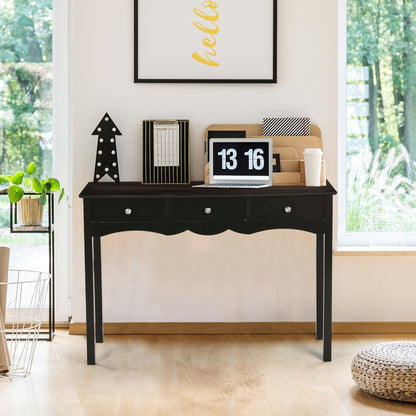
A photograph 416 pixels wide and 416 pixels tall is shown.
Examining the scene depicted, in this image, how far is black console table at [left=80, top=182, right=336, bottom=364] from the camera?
2975 mm

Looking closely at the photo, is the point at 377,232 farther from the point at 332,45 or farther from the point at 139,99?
the point at 139,99

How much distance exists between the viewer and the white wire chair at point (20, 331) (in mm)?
2896

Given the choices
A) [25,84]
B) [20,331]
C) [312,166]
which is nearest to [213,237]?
[312,166]

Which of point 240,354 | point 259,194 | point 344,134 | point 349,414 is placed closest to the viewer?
point 349,414

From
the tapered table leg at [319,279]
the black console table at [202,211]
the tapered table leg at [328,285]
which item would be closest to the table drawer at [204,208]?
the black console table at [202,211]

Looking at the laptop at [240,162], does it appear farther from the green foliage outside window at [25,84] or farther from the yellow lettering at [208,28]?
the green foliage outside window at [25,84]

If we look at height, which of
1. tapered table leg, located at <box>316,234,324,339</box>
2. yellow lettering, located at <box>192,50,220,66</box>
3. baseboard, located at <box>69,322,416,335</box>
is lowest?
baseboard, located at <box>69,322,416,335</box>

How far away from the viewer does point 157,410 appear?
2.51m

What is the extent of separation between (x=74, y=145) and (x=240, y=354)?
1.33 metres

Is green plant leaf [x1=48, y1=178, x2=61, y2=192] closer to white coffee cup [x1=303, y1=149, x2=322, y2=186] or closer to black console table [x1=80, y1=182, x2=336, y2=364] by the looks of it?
black console table [x1=80, y1=182, x2=336, y2=364]

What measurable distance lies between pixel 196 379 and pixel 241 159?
1007 millimetres

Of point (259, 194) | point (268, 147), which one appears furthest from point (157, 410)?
point (268, 147)

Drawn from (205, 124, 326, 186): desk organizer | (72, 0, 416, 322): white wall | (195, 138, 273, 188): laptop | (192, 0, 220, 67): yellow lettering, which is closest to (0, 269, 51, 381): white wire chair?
(72, 0, 416, 322): white wall

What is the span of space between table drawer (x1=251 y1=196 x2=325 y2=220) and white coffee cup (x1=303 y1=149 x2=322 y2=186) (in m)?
0.11
